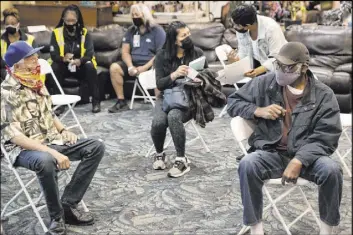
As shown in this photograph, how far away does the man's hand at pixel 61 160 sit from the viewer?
302 centimetres

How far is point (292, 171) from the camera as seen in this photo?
275 cm

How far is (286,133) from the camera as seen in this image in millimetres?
2957

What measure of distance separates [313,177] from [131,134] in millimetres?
2778

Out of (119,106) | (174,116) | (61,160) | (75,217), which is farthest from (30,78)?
(119,106)

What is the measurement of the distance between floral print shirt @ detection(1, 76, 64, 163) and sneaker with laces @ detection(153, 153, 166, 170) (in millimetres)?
1134

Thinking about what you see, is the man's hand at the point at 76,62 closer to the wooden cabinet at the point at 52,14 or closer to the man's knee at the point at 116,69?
the man's knee at the point at 116,69

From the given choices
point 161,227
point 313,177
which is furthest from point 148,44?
point 313,177

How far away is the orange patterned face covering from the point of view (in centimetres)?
318

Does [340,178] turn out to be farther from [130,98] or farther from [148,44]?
[130,98]

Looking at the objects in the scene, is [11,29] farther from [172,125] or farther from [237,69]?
[237,69]

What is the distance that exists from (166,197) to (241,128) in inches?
37.4

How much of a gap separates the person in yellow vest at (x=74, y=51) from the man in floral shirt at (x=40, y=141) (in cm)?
278

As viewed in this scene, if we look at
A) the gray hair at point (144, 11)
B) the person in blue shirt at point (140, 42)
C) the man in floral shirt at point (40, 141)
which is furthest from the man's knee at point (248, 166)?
the gray hair at point (144, 11)

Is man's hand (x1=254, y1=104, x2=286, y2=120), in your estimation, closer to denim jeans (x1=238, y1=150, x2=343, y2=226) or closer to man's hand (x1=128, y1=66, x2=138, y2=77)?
denim jeans (x1=238, y1=150, x2=343, y2=226)
